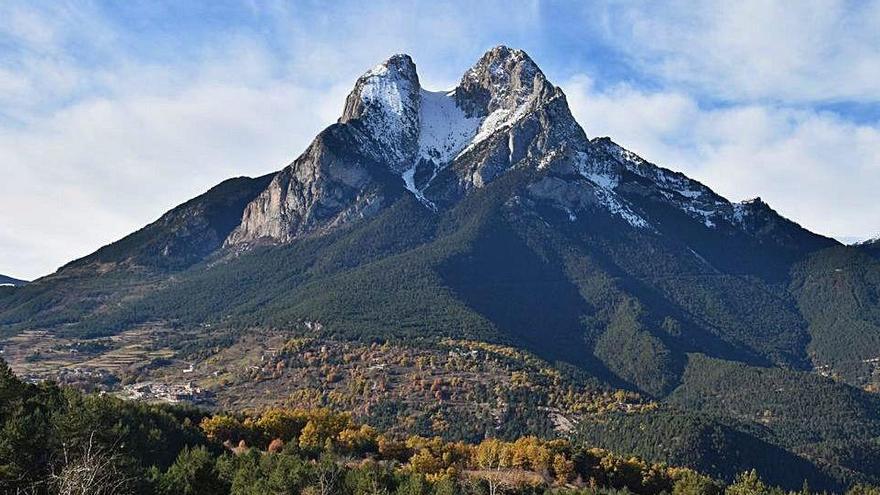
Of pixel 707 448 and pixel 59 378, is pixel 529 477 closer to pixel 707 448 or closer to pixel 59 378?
pixel 707 448

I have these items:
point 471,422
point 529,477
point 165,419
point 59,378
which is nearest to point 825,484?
point 471,422

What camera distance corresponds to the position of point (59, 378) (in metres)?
198

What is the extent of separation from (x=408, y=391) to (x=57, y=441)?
131218 mm

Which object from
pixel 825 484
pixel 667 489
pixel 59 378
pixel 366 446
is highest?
pixel 59 378

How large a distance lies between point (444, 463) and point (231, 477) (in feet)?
113

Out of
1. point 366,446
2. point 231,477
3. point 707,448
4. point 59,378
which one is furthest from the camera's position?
point 59,378

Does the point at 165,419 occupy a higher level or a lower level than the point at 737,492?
higher

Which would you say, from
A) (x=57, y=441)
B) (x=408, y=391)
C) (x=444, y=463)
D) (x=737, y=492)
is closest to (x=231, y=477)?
(x=57, y=441)

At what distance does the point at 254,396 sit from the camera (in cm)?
19062

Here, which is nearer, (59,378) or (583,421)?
(583,421)

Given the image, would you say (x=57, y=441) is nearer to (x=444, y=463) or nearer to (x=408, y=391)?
(x=444, y=463)

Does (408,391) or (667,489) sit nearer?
(667,489)

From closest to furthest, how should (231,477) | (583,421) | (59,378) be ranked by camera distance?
(231,477), (583,421), (59,378)

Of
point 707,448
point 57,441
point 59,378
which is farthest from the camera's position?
point 59,378
